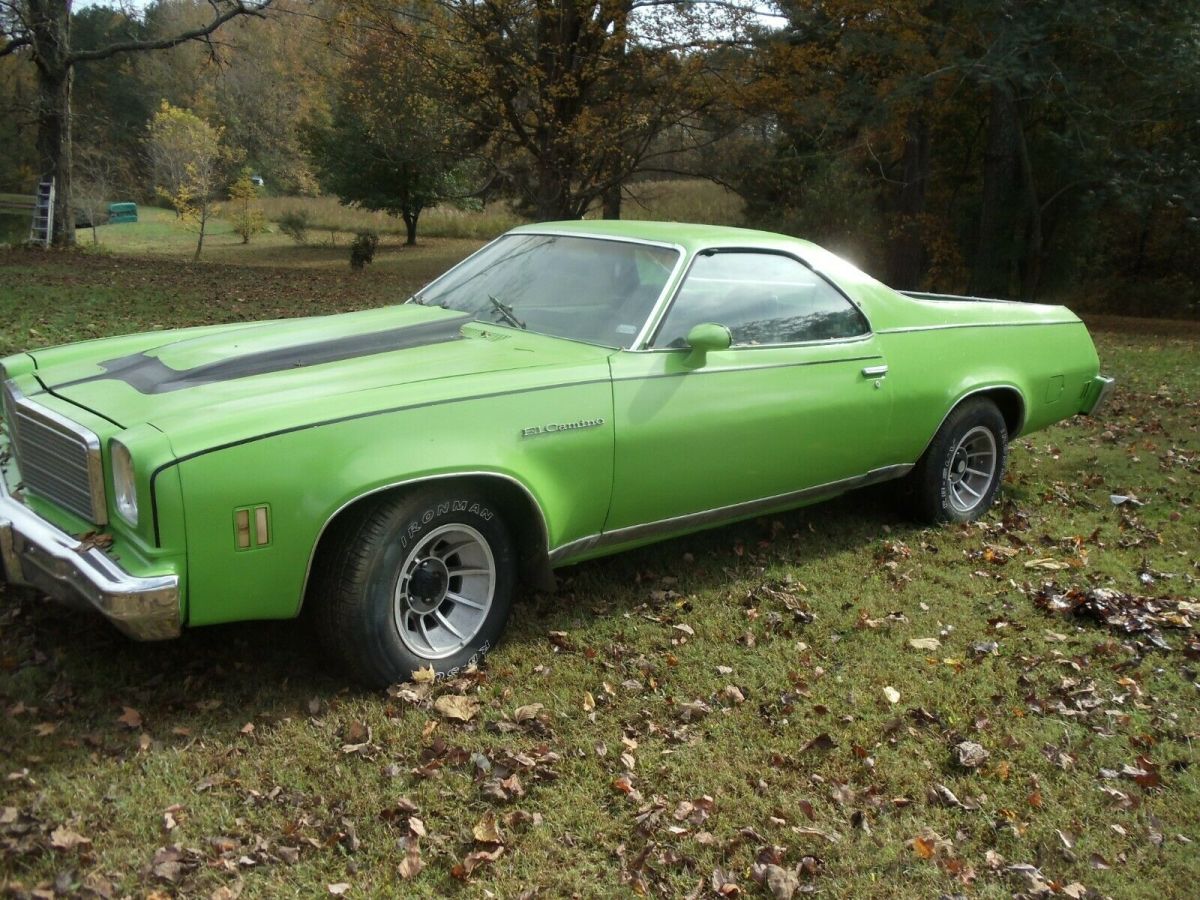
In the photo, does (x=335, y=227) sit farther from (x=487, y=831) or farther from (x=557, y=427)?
(x=487, y=831)

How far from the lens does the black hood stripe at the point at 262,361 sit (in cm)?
→ 377

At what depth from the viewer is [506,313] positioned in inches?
187

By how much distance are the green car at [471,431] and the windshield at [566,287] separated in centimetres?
1

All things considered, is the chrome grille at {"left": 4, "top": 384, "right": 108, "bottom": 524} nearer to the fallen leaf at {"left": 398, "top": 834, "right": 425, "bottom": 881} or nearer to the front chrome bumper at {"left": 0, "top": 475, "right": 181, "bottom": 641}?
the front chrome bumper at {"left": 0, "top": 475, "right": 181, "bottom": 641}

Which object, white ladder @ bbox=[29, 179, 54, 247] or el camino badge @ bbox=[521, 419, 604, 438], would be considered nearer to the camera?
el camino badge @ bbox=[521, 419, 604, 438]

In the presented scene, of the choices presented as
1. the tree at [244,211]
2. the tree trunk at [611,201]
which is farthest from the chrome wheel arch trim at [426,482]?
the tree at [244,211]

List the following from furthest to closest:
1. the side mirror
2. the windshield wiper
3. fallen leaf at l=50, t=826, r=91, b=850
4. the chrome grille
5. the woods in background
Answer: the woods in background
the windshield wiper
the side mirror
the chrome grille
fallen leaf at l=50, t=826, r=91, b=850

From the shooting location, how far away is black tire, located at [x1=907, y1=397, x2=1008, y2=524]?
18.6 ft

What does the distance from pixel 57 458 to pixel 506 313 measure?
2.00 metres

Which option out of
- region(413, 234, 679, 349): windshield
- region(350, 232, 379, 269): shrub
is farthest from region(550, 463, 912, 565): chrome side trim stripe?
region(350, 232, 379, 269): shrub

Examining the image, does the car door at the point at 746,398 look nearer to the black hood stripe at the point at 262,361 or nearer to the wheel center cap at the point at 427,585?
the wheel center cap at the point at 427,585

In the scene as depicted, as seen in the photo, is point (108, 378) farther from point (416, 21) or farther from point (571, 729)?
point (416, 21)

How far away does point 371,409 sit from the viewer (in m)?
3.49

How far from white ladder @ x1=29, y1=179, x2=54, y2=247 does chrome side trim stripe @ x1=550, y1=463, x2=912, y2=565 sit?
21468 millimetres
